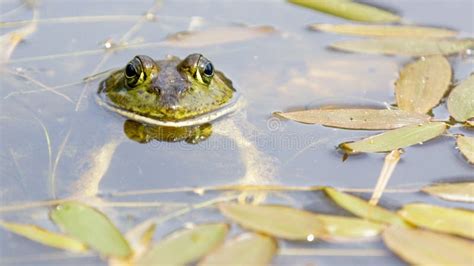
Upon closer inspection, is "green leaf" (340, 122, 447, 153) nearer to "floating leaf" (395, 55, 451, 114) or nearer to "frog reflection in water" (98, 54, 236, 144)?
"floating leaf" (395, 55, 451, 114)

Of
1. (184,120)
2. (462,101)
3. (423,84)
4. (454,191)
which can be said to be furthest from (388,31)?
(454,191)

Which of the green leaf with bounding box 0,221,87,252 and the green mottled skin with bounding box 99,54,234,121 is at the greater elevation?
the green mottled skin with bounding box 99,54,234,121

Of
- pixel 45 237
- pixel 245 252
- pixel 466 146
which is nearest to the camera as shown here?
pixel 245 252

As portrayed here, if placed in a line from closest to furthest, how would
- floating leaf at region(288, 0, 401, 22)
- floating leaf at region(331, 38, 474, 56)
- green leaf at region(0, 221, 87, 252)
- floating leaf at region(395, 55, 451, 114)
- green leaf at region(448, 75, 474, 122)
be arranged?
green leaf at region(0, 221, 87, 252) < green leaf at region(448, 75, 474, 122) < floating leaf at region(395, 55, 451, 114) < floating leaf at region(331, 38, 474, 56) < floating leaf at region(288, 0, 401, 22)

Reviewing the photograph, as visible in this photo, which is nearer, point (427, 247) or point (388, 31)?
point (427, 247)

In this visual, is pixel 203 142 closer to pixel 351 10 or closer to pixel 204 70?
pixel 204 70

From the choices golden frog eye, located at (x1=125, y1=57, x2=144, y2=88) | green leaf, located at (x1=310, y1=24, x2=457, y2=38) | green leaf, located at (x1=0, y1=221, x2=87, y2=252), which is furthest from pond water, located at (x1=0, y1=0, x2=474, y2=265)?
golden frog eye, located at (x1=125, y1=57, x2=144, y2=88)

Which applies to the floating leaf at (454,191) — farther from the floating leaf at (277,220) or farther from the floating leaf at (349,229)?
the floating leaf at (277,220)

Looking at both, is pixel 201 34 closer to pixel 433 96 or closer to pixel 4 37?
pixel 4 37
